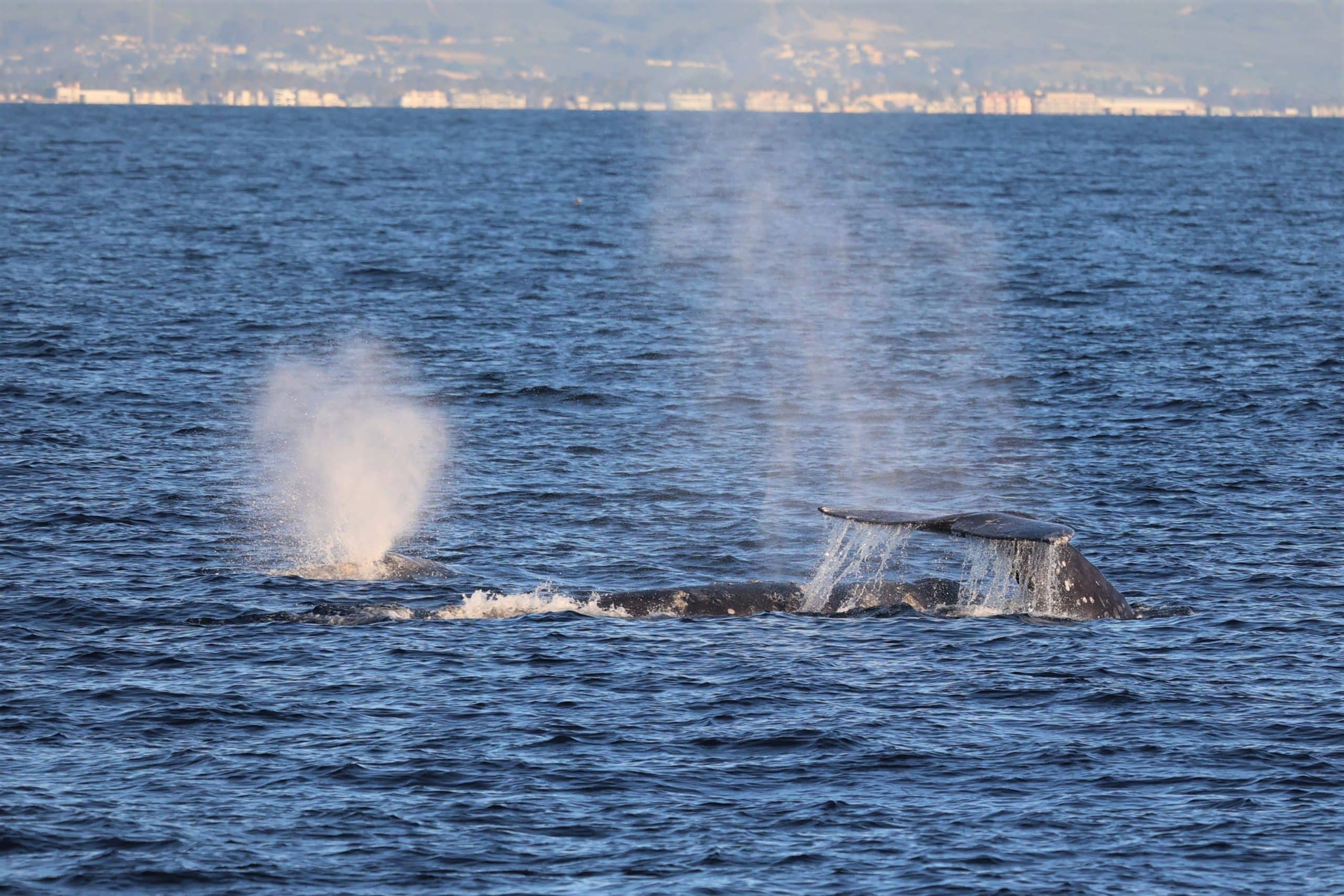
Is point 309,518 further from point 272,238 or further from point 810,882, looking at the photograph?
point 272,238

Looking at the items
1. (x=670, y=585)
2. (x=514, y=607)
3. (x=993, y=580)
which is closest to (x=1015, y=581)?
(x=993, y=580)

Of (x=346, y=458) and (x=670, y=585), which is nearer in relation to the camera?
(x=670, y=585)

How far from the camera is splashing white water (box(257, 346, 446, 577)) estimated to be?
3159 centimetres

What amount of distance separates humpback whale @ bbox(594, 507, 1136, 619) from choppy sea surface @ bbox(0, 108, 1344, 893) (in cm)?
69

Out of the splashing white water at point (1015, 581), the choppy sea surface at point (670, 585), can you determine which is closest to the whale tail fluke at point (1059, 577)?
the splashing white water at point (1015, 581)

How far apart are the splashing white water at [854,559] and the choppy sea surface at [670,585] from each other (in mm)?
973

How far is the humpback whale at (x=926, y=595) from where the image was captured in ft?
84.9

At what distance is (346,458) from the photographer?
39.6m

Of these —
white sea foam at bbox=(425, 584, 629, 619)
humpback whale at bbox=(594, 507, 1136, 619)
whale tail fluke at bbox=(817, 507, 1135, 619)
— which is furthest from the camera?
white sea foam at bbox=(425, 584, 629, 619)

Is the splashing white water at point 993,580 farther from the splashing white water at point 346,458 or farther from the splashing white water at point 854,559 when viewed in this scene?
the splashing white water at point 346,458

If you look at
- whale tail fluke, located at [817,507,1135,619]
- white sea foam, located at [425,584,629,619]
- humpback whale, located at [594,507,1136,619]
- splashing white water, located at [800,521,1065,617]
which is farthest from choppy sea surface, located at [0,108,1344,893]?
splashing white water, located at [800,521,1065,617]

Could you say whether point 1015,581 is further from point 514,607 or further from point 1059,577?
point 514,607

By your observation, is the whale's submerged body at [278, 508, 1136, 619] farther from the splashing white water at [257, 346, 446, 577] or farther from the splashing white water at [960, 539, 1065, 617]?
the splashing white water at [257, 346, 446, 577]

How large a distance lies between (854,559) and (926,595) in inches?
88.1
